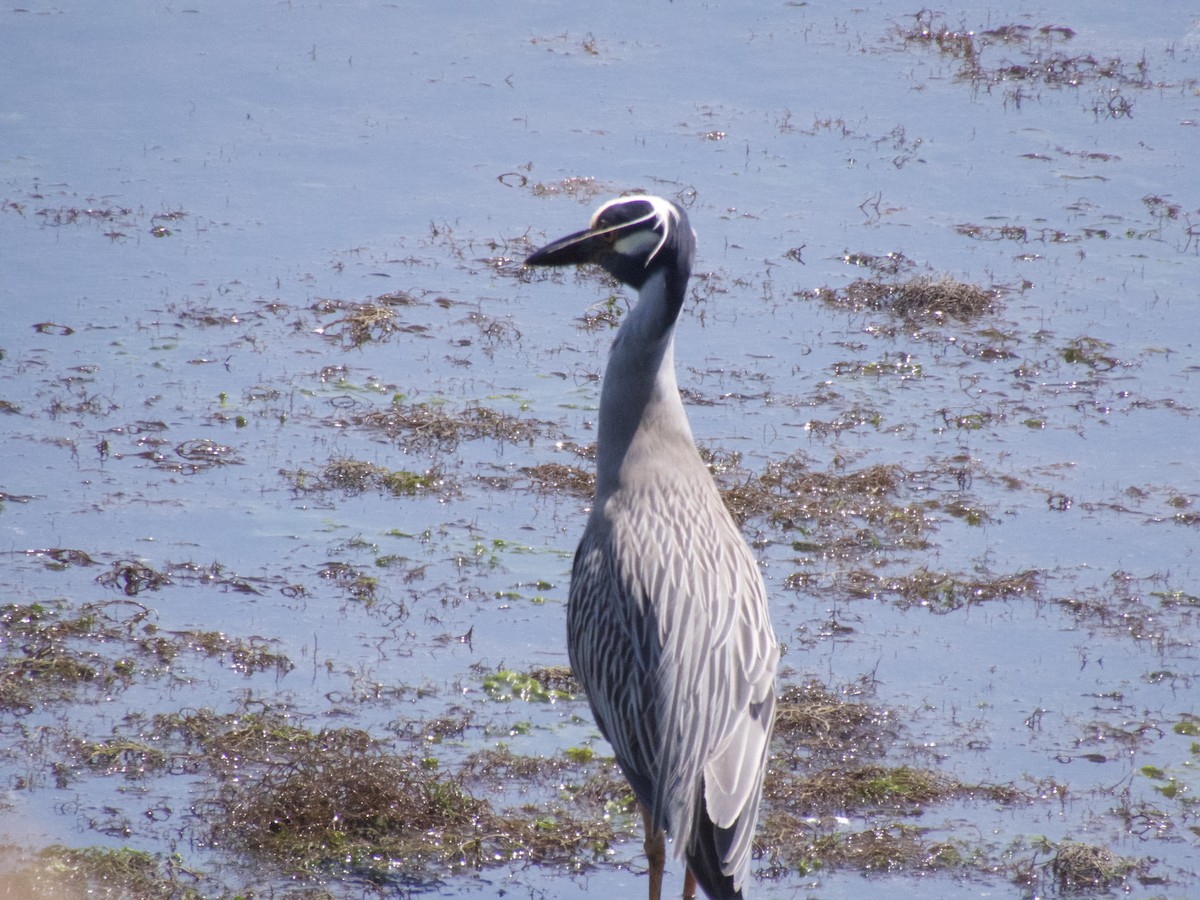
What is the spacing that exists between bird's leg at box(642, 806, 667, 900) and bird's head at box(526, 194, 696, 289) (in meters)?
1.65

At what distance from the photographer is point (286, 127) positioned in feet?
44.0

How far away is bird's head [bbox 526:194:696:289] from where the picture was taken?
197 inches

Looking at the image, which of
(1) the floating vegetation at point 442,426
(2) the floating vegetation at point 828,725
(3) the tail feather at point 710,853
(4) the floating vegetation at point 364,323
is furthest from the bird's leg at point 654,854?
(4) the floating vegetation at point 364,323

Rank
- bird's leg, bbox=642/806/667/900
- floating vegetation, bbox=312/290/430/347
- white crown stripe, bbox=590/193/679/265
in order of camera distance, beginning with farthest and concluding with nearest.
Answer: floating vegetation, bbox=312/290/430/347, white crown stripe, bbox=590/193/679/265, bird's leg, bbox=642/806/667/900

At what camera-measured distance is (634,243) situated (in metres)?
5.06

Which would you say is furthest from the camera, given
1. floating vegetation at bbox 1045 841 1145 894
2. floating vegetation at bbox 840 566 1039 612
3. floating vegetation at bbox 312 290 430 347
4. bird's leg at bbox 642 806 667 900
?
floating vegetation at bbox 312 290 430 347

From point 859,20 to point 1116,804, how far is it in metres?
12.8

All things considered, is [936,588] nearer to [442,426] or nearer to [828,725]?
[828,725]

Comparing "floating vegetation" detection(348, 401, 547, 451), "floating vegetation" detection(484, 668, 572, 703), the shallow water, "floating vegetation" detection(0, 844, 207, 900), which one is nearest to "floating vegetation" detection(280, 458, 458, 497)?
the shallow water

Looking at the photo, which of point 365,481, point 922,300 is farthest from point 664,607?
point 922,300

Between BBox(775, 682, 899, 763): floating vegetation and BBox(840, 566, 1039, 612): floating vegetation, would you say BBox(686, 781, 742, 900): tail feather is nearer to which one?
BBox(775, 682, 899, 763): floating vegetation

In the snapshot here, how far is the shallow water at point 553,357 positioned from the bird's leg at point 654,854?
1.59 ft

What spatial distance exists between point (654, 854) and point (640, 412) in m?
1.36

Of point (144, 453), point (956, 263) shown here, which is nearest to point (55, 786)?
point (144, 453)
